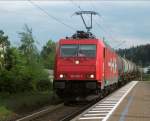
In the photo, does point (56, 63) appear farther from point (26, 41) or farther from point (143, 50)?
point (143, 50)

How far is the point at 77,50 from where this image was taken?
25.2 metres

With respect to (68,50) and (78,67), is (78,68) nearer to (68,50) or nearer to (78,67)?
(78,67)

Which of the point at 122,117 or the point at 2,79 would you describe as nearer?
the point at 122,117

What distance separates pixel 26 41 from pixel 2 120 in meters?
57.6

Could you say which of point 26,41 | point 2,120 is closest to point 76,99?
point 2,120

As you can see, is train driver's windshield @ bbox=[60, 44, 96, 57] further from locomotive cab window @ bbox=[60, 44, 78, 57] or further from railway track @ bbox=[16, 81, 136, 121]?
railway track @ bbox=[16, 81, 136, 121]

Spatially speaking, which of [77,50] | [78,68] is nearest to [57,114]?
[78,68]

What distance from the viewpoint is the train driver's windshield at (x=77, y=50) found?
2500 centimetres

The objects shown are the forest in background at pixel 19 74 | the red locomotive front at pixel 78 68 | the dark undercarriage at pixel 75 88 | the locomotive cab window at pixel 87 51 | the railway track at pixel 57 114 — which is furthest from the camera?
the forest in background at pixel 19 74

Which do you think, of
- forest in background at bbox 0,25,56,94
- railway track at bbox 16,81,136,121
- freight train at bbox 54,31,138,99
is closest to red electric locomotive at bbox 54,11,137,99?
freight train at bbox 54,31,138,99

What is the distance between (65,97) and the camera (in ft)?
82.6

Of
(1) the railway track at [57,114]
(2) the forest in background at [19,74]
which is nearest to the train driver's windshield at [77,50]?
(1) the railway track at [57,114]

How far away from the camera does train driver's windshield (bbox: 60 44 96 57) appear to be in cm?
2500

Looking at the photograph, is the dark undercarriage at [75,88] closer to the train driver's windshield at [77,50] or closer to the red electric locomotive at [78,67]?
the red electric locomotive at [78,67]
